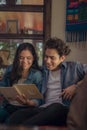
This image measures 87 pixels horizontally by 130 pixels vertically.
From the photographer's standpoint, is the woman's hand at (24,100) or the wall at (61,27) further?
the wall at (61,27)

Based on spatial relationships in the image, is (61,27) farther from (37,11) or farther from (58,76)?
(58,76)

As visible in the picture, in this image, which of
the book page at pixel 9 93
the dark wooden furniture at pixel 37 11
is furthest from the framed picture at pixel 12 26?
the book page at pixel 9 93

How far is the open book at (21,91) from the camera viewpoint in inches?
98.6

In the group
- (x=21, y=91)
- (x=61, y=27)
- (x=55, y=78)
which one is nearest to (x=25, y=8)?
(x=61, y=27)

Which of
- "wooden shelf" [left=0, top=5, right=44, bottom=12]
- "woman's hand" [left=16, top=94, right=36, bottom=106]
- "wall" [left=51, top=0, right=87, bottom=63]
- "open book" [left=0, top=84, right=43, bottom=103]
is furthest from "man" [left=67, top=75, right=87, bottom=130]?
"wooden shelf" [left=0, top=5, right=44, bottom=12]

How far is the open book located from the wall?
1.15 meters

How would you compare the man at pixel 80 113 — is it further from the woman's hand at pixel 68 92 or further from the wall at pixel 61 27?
the wall at pixel 61 27

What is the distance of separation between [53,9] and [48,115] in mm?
1568

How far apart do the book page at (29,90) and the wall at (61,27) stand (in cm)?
114

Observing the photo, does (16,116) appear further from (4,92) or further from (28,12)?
(28,12)

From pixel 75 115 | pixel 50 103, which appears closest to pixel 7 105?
pixel 50 103

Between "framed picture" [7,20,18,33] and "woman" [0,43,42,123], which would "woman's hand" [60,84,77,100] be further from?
"framed picture" [7,20,18,33]

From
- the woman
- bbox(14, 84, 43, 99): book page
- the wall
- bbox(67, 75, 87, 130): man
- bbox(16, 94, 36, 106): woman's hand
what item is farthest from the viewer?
the wall

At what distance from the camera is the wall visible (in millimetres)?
3627
